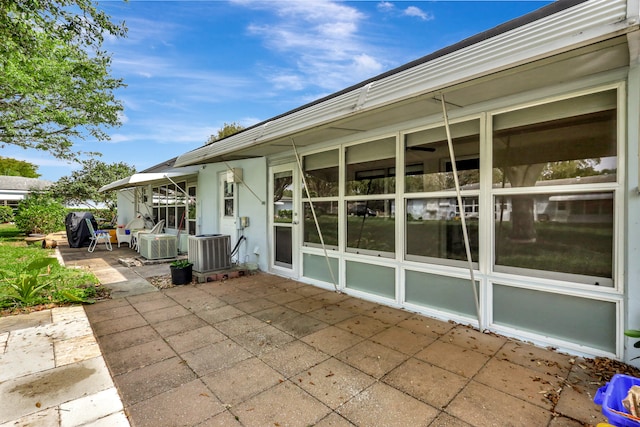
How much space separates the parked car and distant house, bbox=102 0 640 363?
0.9 inches

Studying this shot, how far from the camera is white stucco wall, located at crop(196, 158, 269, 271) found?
5.96 m

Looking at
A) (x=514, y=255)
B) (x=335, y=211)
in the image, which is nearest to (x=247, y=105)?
(x=335, y=211)

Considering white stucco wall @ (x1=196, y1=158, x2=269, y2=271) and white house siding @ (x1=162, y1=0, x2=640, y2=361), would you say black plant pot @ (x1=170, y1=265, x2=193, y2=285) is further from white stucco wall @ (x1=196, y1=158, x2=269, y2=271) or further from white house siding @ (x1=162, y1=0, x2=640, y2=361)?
white house siding @ (x1=162, y1=0, x2=640, y2=361)

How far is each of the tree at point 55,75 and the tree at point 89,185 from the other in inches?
384

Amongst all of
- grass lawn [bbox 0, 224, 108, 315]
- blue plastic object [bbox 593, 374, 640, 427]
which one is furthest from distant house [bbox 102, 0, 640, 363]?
grass lawn [bbox 0, 224, 108, 315]

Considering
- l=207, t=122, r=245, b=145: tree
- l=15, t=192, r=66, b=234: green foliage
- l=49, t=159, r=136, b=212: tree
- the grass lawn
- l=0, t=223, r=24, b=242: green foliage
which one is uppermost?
l=207, t=122, r=245, b=145: tree

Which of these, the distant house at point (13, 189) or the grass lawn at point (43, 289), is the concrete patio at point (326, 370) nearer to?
the grass lawn at point (43, 289)

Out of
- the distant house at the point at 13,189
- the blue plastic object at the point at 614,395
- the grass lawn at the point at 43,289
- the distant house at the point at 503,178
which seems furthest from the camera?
the distant house at the point at 13,189

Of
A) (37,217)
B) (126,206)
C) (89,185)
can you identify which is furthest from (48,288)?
(89,185)

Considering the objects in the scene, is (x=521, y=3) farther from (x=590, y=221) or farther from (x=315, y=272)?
(x=315, y=272)

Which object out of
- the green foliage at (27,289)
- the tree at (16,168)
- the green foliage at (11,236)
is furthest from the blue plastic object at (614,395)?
the tree at (16,168)

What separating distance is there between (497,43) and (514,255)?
2.04m

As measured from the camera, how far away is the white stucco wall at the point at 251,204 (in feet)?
19.6

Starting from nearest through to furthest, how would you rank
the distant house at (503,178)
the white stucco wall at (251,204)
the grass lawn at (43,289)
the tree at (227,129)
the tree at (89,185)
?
the distant house at (503,178) → the grass lawn at (43,289) → the white stucco wall at (251,204) → the tree at (227,129) → the tree at (89,185)
